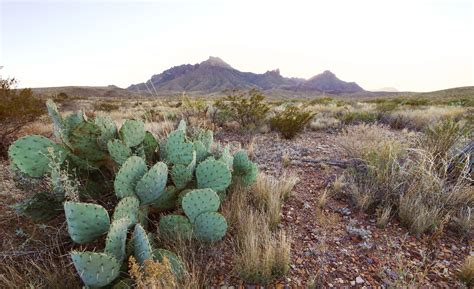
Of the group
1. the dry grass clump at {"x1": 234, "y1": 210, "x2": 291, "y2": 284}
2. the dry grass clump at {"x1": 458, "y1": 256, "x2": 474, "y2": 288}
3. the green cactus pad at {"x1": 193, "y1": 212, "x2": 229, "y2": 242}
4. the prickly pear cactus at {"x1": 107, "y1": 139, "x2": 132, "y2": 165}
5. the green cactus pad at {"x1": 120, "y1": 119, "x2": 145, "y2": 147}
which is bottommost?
the dry grass clump at {"x1": 458, "y1": 256, "x2": 474, "y2": 288}

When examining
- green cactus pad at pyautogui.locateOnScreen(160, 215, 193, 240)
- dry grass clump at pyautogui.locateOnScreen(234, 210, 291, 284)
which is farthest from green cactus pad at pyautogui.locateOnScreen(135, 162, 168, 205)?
dry grass clump at pyautogui.locateOnScreen(234, 210, 291, 284)

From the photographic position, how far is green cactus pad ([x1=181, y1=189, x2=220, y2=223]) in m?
2.15

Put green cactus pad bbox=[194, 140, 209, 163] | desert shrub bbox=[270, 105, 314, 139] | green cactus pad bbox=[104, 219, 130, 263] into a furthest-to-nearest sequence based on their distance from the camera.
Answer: desert shrub bbox=[270, 105, 314, 139]
green cactus pad bbox=[194, 140, 209, 163]
green cactus pad bbox=[104, 219, 130, 263]

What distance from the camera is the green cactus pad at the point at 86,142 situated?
244cm

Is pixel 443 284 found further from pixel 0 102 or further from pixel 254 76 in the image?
pixel 254 76

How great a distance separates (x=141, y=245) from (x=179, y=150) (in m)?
1.08

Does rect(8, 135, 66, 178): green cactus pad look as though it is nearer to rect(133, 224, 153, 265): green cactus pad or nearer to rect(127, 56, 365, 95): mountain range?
rect(133, 224, 153, 265): green cactus pad

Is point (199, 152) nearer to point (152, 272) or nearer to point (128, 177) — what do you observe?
point (128, 177)

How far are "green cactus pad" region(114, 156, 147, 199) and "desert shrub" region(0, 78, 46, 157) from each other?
14.8 ft

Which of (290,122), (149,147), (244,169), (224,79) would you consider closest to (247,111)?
(290,122)

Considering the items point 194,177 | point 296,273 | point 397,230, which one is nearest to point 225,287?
point 296,273

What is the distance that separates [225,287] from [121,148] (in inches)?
55.2

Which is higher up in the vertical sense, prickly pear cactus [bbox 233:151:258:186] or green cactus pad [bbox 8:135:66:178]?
green cactus pad [bbox 8:135:66:178]

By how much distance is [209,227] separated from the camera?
2182mm
